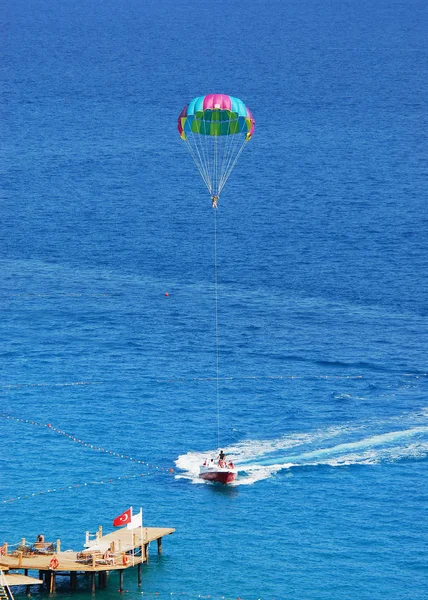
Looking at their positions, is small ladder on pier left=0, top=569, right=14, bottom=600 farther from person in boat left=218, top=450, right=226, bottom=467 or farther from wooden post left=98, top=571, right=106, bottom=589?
person in boat left=218, top=450, right=226, bottom=467

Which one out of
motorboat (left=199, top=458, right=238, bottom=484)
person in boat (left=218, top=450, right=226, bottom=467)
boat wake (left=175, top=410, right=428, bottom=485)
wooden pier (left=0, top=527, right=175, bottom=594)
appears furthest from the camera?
boat wake (left=175, top=410, right=428, bottom=485)

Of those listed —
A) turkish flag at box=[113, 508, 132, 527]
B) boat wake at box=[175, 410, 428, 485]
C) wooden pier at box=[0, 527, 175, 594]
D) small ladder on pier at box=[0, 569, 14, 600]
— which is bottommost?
small ladder on pier at box=[0, 569, 14, 600]

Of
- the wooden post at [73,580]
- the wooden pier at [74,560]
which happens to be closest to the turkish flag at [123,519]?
the wooden pier at [74,560]

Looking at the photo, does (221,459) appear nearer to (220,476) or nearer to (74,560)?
(220,476)

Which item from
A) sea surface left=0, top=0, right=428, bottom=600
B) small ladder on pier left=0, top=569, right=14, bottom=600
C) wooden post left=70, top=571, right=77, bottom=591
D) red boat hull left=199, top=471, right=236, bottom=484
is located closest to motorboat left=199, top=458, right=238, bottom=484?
red boat hull left=199, top=471, right=236, bottom=484


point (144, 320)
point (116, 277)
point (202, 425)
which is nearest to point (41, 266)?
point (116, 277)

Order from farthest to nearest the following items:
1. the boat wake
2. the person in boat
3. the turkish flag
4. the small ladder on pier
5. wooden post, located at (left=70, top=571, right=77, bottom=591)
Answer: the boat wake < the person in boat < the turkish flag < wooden post, located at (left=70, top=571, right=77, bottom=591) < the small ladder on pier

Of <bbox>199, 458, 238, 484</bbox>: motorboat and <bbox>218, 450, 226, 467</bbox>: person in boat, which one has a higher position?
<bbox>218, 450, 226, 467</bbox>: person in boat
